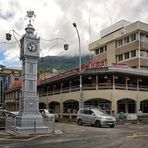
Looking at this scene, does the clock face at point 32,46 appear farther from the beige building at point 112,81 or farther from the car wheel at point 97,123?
the beige building at point 112,81

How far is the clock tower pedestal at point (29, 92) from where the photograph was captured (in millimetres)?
23938

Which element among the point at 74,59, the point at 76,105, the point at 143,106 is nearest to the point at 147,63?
the point at 143,106

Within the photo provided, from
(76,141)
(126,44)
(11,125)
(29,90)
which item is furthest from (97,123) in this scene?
(126,44)

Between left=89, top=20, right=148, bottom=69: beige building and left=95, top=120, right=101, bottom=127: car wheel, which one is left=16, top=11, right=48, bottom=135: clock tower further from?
left=89, top=20, right=148, bottom=69: beige building

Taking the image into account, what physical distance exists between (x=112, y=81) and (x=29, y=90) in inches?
945

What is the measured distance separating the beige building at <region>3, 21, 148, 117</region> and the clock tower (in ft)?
71.2

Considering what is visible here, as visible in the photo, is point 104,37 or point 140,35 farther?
point 104,37

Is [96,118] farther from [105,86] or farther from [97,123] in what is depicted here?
[105,86]

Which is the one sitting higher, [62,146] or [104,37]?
[104,37]

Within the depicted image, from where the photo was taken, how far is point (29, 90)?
2484cm

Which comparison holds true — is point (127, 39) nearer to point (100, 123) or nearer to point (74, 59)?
point (100, 123)

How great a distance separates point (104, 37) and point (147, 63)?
11750 millimetres

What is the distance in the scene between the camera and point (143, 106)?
51.8m

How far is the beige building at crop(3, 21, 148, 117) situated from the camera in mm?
47219
